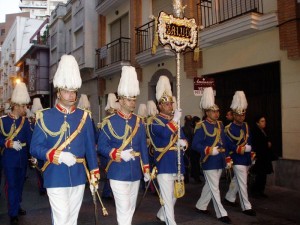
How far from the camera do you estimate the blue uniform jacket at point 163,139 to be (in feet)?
18.5

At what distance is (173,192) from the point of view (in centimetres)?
566

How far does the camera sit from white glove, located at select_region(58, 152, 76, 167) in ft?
13.2

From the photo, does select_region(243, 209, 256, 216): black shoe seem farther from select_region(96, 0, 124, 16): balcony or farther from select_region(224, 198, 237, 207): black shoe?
select_region(96, 0, 124, 16): balcony

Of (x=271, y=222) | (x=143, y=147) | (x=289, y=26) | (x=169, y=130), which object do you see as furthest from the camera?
(x=289, y=26)

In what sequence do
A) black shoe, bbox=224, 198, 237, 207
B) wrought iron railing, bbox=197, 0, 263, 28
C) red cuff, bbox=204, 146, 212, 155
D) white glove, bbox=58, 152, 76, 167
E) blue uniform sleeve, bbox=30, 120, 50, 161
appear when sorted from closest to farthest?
white glove, bbox=58, 152, 76, 167 < blue uniform sleeve, bbox=30, 120, 50, 161 < red cuff, bbox=204, 146, 212, 155 < black shoe, bbox=224, 198, 237, 207 < wrought iron railing, bbox=197, 0, 263, 28

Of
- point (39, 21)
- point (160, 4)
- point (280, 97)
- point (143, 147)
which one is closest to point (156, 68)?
point (160, 4)

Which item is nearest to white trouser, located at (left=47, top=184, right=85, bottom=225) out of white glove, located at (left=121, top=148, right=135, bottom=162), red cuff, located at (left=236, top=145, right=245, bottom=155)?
white glove, located at (left=121, top=148, right=135, bottom=162)

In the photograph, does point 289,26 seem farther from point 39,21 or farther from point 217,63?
point 39,21

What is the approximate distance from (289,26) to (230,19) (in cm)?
191

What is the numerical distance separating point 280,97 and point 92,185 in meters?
6.70

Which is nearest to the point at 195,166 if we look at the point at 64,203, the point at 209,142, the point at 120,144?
the point at 209,142

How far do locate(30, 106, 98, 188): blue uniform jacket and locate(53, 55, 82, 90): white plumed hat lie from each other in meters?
0.30

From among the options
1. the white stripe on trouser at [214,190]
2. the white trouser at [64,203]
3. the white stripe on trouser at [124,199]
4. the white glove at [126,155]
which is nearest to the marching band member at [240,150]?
the white stripe on trouser at [214,190]

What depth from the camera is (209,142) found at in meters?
6.52
